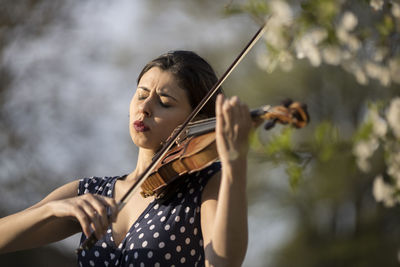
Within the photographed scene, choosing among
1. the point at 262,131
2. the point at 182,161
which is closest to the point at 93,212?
the point at 182,161

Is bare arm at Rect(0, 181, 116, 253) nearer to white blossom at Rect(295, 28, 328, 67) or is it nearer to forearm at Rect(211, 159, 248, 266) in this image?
forearm at Rect(211, 159, 248, 266)

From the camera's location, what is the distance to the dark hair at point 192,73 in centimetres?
178

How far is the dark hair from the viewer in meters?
1.78

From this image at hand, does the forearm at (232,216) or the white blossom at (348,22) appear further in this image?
the forearm at (232,216)

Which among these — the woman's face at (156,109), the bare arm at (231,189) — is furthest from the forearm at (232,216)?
the woman's face at (156,109)

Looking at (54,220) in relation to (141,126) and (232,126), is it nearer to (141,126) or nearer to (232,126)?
(141,126)

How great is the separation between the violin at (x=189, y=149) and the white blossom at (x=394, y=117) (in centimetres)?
26

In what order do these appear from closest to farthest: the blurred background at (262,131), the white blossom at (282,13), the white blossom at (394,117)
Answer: the white blossom at (394,117) < the white blossom at (282,13) < the blurred background at (262,131)

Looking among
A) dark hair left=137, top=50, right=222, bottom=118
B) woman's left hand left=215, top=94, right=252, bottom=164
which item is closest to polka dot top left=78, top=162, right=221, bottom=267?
dark hair left=137, top=50, right=222, bottom=118

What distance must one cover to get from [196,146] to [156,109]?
1.01 feet

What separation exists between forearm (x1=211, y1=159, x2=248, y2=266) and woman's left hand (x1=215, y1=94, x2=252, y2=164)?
3cm

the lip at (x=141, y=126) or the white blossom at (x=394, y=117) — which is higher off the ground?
the lip at (x=141, y=126)

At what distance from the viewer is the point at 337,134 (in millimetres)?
941

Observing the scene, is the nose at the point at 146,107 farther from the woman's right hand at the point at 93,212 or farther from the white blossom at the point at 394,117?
the white blossom at the point at 394,117
